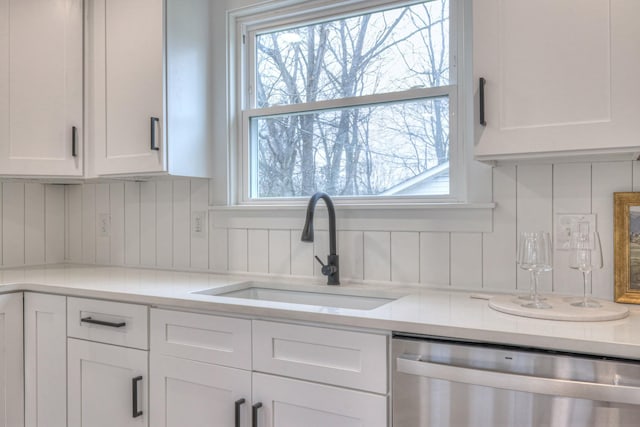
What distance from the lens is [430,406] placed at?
1.22 metres

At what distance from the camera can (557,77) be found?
135cm

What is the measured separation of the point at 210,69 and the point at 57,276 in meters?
1.16

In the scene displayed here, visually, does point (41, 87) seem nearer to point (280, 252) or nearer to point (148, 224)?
point (148, 224)

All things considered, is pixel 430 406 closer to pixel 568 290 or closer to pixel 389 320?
pixel 389 320

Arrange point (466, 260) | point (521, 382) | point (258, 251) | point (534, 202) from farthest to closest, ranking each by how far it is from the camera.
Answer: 1. point (258, 251)
2. point (466, 260)
3. point (534, 202)
4. point (521, 382)

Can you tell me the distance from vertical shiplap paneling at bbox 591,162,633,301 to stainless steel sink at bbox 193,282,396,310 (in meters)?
0.66

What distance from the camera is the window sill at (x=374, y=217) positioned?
1.73 m

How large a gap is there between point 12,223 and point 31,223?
10 cm

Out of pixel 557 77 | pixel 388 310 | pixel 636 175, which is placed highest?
pixel 557 77

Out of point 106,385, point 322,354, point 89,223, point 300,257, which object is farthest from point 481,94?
point 89,223

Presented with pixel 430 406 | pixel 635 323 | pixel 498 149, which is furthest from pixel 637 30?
pixel 430 406

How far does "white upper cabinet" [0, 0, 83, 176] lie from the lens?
219 cm

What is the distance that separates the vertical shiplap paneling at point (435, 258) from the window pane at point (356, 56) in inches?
23.5

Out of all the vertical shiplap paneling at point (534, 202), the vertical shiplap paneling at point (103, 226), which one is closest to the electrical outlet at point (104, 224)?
the vertical shiplap paneling at point (103, 226)
